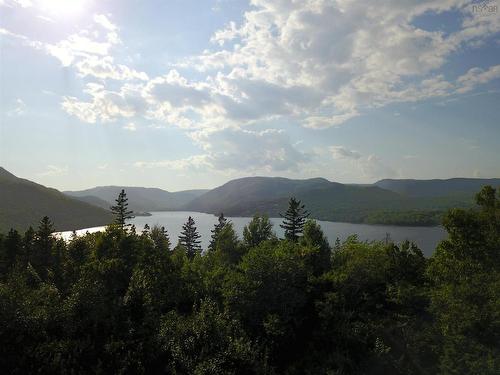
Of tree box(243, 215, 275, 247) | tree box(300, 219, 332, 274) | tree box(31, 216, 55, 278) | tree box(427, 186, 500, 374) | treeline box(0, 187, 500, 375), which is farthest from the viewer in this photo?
tree box(243, 215, 275, 247)

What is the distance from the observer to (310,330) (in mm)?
34625

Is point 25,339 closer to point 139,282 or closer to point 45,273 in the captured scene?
point 139,282

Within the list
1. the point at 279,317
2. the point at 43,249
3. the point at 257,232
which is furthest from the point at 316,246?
the point at 43,249

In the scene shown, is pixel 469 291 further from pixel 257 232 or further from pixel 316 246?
pixel 257 232

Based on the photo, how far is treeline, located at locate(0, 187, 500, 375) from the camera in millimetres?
25125

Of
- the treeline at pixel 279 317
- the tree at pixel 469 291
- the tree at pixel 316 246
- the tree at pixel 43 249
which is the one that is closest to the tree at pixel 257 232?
the tree at pixel 316 246

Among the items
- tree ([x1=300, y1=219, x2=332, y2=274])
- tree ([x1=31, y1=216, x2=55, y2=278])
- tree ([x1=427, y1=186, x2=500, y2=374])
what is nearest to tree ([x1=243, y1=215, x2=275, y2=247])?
tree ([x1=300, y1=219, x2=332, y2=274])

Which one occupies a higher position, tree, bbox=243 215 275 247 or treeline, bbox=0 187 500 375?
tree, bbox=243 215 275 247

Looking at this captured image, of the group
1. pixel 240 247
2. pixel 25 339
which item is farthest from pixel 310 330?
pixel 240 247

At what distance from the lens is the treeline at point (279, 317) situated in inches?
989

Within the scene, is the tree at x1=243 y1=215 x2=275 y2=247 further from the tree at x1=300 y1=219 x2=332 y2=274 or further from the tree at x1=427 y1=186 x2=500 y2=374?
the tree at x1=427 y1=186 x2=500 y2=374

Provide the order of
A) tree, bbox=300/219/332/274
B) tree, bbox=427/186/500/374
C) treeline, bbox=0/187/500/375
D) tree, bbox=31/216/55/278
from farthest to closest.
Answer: tree, bbox=31/216/55/278 → tree, bbox=300/219/332/274 → treeline, bbox=0/187/500/375 → tree, bbox=427/186/500/374

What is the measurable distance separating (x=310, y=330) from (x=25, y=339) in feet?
78.0

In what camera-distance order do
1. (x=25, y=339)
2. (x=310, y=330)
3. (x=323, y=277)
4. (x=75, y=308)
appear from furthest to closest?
(x=323, y=277) < (x=310, y=330) < (x=75, y=308) < (x=25, y=339)
